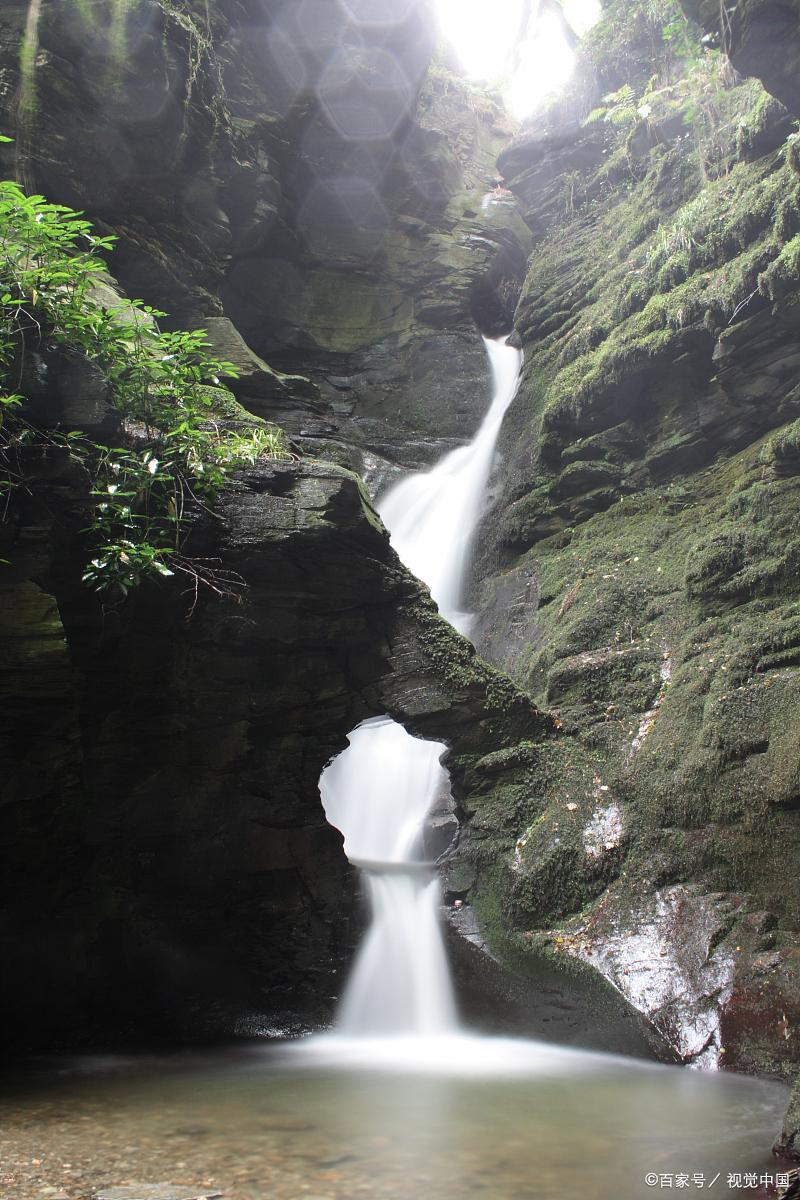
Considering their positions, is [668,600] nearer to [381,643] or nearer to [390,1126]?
[381,643]

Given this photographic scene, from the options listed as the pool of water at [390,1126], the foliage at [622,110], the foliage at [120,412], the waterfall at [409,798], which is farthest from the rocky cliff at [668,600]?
the foliage at [120,412]

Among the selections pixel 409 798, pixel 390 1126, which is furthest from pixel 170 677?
pixel 409 798

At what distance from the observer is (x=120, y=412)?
20.6 feet

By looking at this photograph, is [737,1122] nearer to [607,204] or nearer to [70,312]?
[70,312]

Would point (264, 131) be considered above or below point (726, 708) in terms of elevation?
above

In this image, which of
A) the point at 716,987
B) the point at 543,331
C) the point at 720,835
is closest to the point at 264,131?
the point at 543,331

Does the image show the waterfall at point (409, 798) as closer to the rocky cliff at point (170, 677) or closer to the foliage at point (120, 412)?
the rocky cliff at point (170, 677)

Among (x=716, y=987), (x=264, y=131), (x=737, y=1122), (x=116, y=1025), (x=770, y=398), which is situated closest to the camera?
(x=737, y=1122)

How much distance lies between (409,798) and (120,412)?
6422 mm

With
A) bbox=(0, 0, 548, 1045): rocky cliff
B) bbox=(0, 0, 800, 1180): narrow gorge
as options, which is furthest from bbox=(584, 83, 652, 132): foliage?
bbox=(0, 0, 548, 1045): rocky cliff

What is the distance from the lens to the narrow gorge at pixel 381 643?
18.9 ft

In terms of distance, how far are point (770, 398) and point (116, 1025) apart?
10.1 meters

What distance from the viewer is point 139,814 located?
21.3 ft

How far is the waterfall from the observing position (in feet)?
21.5
